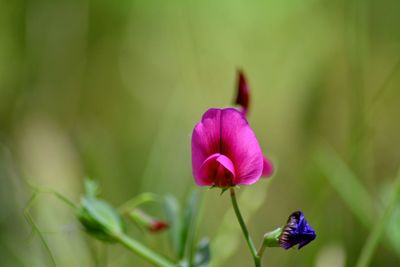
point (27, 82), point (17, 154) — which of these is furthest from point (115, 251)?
point (27, 82)

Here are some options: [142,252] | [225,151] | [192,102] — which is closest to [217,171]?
[225,151]

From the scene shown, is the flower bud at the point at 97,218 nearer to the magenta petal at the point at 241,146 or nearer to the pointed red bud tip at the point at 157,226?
the pointed red bud tip at the point at 157,226

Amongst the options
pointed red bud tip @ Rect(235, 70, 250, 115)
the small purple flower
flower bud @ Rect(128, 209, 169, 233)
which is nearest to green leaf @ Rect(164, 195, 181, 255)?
flower bud @ Rect(128, 209, 169, 233)

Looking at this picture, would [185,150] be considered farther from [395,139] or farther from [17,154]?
[395,139]

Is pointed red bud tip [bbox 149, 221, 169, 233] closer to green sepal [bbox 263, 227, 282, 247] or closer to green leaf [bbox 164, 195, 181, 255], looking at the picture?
green leaf [bbox 164, 195, 181, 255]

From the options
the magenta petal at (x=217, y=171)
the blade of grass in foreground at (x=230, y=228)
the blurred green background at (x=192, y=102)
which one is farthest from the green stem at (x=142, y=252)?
the blurred green background at (x=192, y=102)

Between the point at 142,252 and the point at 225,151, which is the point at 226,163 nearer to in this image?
the point at 225,151
